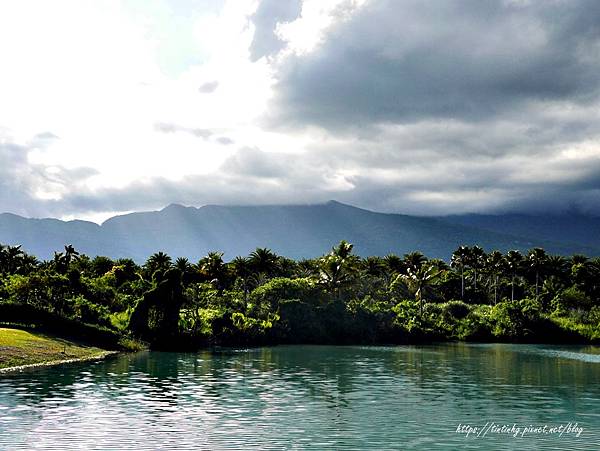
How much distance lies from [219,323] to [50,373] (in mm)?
47795

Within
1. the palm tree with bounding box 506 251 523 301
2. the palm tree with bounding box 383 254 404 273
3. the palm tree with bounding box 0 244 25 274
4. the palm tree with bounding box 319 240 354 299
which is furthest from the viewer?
the palm tree with bounding box 506 251 523 301

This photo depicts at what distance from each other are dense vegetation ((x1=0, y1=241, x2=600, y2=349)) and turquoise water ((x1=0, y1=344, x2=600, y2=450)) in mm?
17770

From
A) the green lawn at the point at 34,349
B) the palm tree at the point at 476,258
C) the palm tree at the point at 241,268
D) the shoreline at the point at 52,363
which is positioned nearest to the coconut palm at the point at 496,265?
the palm tree at the point at 476,258

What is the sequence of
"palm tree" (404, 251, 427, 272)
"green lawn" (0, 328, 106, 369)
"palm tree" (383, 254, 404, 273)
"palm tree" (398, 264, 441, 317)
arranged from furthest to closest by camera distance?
1. "palm tree" (383, 254, 404, 273)
2. "palm tree" (404, 251, 427, 272)
3. "palm tree" (398, 264, 441, 317)
4. "green lawn" (0, 328, 106, 369)

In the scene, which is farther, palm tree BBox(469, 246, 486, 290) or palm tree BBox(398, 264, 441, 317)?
palm tree BBox(469, 246, 486, 290)

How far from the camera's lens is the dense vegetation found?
316ft

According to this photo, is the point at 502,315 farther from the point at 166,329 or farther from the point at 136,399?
the point at 136,399

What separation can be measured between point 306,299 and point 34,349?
59836 mm

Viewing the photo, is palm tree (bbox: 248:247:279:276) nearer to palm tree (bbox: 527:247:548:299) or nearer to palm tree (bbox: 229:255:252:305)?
palm tree (bbox: 229:255:252:305)

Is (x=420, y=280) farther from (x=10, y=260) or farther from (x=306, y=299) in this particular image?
(x=10, y=260)

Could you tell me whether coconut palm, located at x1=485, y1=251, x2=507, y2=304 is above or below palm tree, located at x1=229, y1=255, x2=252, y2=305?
above

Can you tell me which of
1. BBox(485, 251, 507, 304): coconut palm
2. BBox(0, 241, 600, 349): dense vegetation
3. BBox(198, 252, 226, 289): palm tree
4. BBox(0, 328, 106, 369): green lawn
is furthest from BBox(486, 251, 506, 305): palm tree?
BBox(0, 328, 106, 369): green lawn

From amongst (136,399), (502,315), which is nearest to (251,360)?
(136,399)

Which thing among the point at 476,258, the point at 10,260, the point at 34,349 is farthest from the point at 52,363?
the point at 476,258
